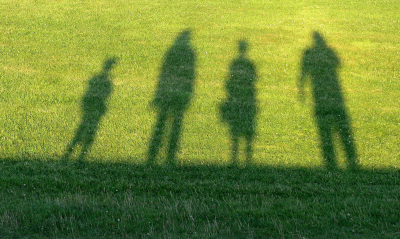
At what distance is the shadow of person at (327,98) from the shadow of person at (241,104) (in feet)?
4.96

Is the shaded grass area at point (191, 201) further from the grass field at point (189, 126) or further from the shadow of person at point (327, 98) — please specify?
the shadow of person at point (327, 98)

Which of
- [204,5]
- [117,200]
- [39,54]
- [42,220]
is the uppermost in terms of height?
[42,220]

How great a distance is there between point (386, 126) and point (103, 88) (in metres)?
7.49

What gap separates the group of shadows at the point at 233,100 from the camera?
33.3ft

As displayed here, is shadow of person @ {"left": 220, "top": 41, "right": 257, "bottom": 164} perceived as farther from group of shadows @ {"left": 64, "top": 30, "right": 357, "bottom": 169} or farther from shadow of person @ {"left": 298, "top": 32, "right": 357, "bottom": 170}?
shadow of person @ {"left": 298, "top": 32, "right": 357, "bottom": 170}

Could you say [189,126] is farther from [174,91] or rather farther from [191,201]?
[191,201]

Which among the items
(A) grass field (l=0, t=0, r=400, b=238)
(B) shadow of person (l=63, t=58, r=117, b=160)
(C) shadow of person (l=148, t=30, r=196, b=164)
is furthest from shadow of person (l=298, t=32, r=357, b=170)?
(B) shadow of person (l=63, t=58, r=117, b=160)

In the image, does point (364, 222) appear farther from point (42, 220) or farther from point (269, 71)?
point (269, 71)

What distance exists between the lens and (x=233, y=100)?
12656 mm

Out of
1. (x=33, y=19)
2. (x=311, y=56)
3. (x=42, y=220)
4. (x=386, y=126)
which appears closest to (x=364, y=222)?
(x=42, y=220)

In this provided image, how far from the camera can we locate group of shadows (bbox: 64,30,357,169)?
33.3 ft

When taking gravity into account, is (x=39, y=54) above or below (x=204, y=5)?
above

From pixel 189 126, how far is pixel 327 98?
430 cm

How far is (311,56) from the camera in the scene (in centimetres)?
1612
